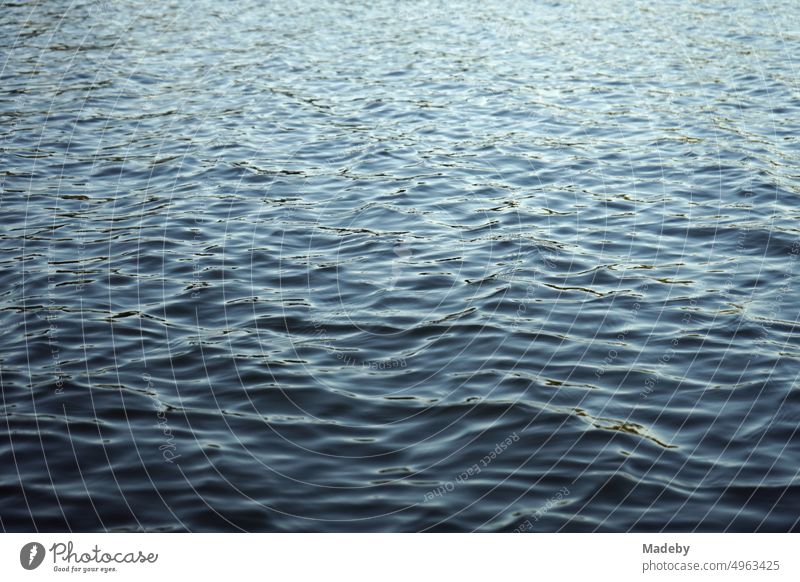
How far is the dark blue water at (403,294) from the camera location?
872 cm

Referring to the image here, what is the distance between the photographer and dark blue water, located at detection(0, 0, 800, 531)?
8.72 m
